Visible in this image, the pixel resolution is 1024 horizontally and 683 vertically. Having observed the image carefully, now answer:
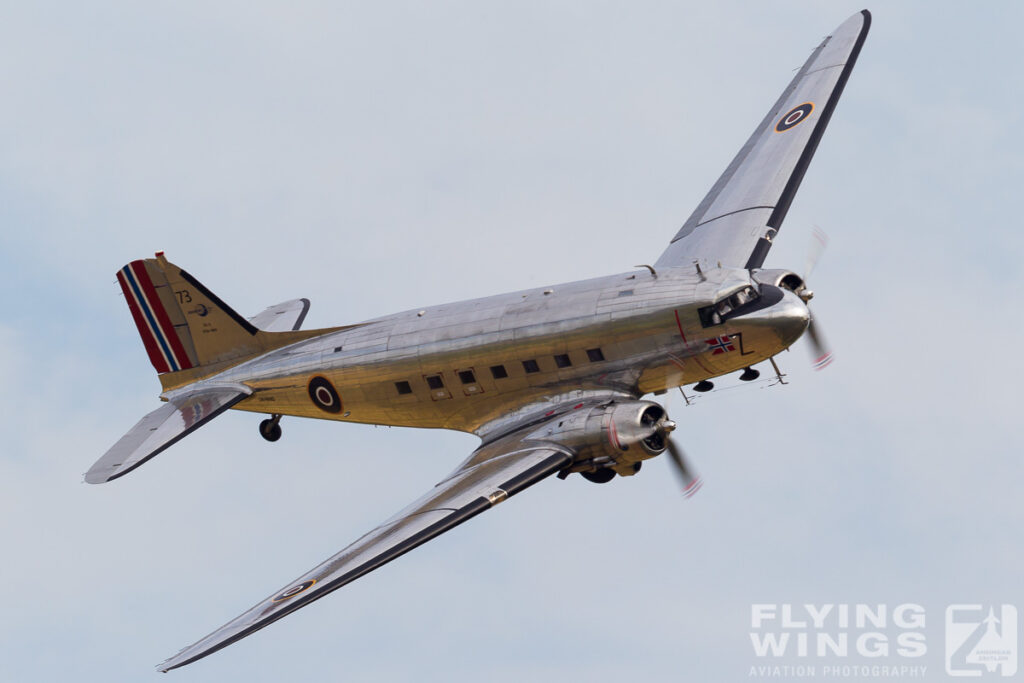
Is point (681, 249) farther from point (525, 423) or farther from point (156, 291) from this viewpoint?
point (156, 291)

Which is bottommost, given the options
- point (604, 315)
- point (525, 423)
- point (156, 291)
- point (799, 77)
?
point (525, 423)

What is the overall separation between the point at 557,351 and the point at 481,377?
228cm

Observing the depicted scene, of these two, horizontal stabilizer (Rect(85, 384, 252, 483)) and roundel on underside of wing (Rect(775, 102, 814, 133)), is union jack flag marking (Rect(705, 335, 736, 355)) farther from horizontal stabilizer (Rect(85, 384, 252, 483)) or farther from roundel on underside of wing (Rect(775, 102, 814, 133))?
horizontal stabilizer (Rect(85, 384, 252, 483))

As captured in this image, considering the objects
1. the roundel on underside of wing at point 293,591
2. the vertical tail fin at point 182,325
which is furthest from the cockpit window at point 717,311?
the vertical tail fin at point 182,325

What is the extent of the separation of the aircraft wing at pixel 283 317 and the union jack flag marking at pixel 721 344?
13.4m

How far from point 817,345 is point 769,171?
722 cm

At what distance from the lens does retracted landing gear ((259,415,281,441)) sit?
39.5 meters

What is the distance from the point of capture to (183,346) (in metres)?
40.3

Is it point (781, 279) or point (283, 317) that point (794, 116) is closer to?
point (781, 279)

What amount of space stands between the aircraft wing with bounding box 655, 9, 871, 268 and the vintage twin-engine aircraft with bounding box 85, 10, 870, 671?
8 centimetres

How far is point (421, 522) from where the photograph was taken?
30.8 metres

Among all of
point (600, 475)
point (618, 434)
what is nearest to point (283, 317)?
point (600, 475)

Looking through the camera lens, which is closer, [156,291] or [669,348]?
[669,348]

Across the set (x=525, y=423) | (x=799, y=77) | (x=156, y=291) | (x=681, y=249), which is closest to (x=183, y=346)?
(x=156, y=291)
